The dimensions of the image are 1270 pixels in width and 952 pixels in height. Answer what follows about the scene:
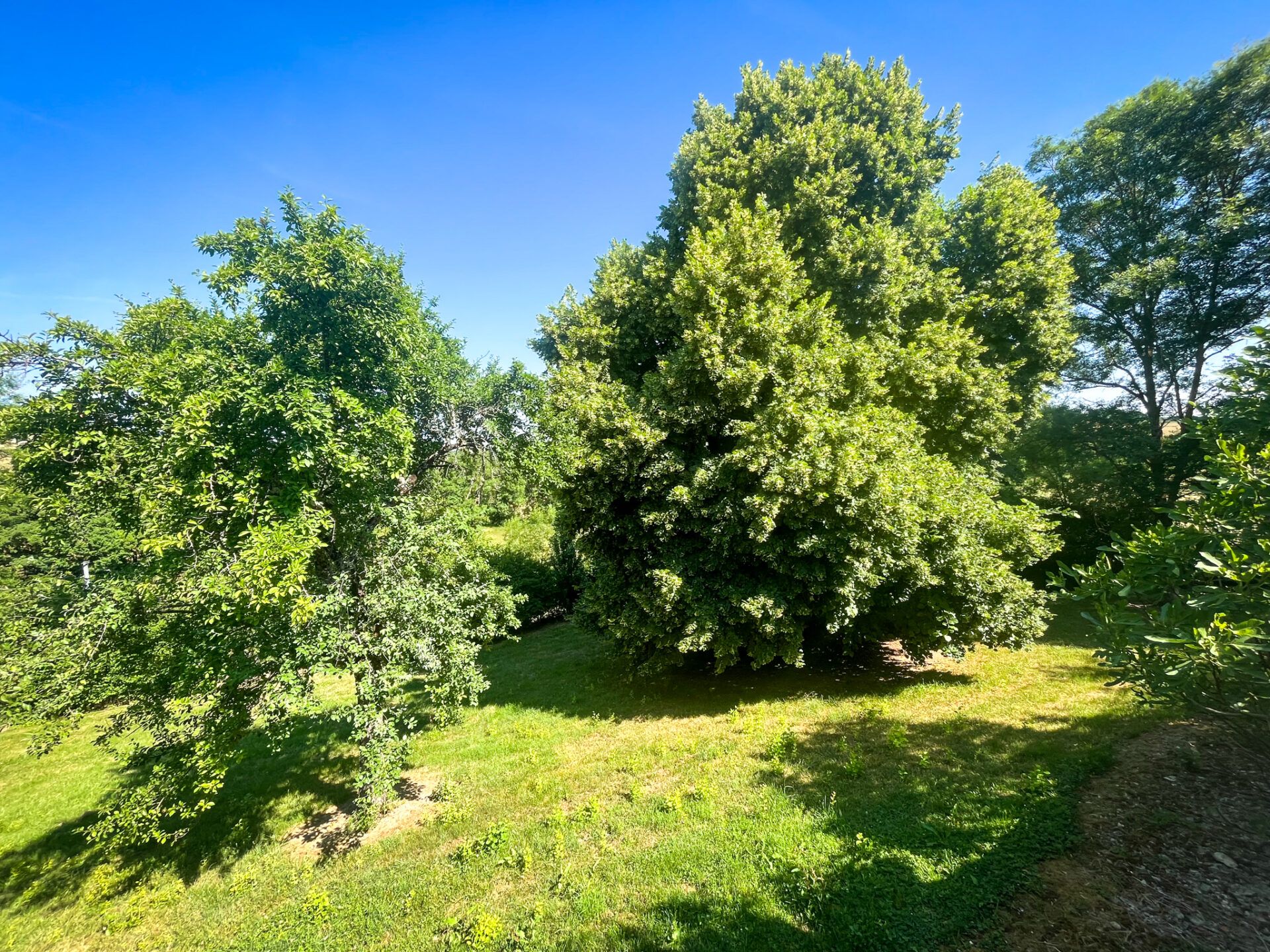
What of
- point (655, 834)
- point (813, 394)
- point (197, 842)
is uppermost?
point (813, 394)

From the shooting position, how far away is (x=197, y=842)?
7961mm

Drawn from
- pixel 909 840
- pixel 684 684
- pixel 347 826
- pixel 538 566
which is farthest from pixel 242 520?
pixel 538 566

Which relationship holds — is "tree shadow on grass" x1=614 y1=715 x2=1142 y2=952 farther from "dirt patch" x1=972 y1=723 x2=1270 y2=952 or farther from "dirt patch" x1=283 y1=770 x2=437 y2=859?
"dirt patch" x1=283 y1=770 x2=437 y2=859

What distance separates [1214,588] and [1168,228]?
860 inches

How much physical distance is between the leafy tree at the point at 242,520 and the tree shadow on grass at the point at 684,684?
469 centimetres

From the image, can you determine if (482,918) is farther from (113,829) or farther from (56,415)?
(56,415)

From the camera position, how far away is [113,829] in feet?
19.8

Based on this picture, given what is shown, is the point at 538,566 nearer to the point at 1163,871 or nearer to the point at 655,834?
the point at 655,834

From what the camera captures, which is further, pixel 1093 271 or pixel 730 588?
pixel 1093 271

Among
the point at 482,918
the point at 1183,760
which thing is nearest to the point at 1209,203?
the point at 1183,760

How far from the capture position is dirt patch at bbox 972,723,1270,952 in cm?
389

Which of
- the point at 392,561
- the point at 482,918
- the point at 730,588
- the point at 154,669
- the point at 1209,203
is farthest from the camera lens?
the point at 1209,203

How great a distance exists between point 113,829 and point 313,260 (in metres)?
8.28

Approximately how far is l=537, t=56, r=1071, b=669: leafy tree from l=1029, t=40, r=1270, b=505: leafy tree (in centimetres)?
608
